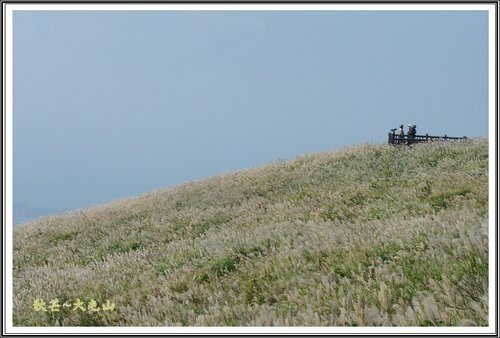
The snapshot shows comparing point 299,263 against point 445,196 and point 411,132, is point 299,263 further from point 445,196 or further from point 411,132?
point 411,132

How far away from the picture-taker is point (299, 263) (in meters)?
6.95

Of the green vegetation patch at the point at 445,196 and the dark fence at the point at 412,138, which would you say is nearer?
the green vegetation patch at the point at 445,196

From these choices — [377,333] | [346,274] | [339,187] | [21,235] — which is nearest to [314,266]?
[346,274]

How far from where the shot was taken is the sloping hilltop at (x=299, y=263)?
498 cm

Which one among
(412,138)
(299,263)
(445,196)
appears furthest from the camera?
(412,138)

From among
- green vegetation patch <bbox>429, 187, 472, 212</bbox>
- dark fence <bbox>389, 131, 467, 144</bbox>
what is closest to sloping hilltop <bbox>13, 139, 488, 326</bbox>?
green vegetation patch <bbox>429, 187, 472, 212</bbox>

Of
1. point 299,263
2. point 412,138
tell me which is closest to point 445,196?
point 299,263

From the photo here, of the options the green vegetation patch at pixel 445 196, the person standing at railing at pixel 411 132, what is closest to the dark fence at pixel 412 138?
the person standing at railing at pixel 411 132

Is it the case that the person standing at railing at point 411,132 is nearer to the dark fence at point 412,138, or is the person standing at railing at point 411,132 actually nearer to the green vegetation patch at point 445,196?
the dark fence at point 412,138

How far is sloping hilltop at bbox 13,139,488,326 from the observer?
498 centimetres

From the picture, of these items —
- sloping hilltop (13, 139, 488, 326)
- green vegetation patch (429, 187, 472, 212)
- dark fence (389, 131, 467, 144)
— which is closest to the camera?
sloping hilltop (13, 139, 488, 326)

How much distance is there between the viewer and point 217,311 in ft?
18.8

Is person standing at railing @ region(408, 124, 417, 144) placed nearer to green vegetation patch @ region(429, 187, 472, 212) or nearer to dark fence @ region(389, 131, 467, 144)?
dark fence @ region(389, 131, 467, 144)

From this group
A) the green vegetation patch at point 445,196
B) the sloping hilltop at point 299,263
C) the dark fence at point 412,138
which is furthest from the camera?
the dark fence at point 412,138
